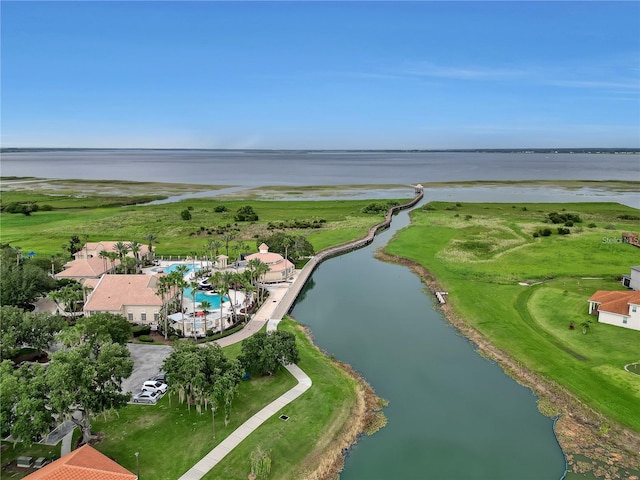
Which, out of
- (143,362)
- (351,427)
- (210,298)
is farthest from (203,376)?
(210,298)

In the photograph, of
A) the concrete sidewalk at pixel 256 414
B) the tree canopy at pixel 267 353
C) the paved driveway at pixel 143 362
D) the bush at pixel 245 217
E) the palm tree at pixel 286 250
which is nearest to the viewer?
the concrete sidewalk at pixel 256 414

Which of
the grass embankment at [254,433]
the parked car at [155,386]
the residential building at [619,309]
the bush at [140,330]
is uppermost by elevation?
the residential building at [619,309]

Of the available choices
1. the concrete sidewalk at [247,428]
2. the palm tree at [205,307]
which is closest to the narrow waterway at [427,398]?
the concrete sidewalk at [247,428]

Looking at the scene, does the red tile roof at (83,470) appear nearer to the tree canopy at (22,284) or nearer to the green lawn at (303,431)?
the green lawn at (303,431)

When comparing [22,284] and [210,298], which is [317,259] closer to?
[210,298]

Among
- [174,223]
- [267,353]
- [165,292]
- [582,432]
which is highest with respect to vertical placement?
[165,292]

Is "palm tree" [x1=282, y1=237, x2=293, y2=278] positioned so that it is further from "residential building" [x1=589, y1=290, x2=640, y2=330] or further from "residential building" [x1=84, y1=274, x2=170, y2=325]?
"residential building" [x1=589, y1=290, x2=640, y2=330]

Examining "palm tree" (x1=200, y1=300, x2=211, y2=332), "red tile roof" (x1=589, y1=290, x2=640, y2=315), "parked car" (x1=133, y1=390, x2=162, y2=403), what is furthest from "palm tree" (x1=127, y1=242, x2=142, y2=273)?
"red tile roof" (x1=589, y1=290, x2=640, y2=315)
